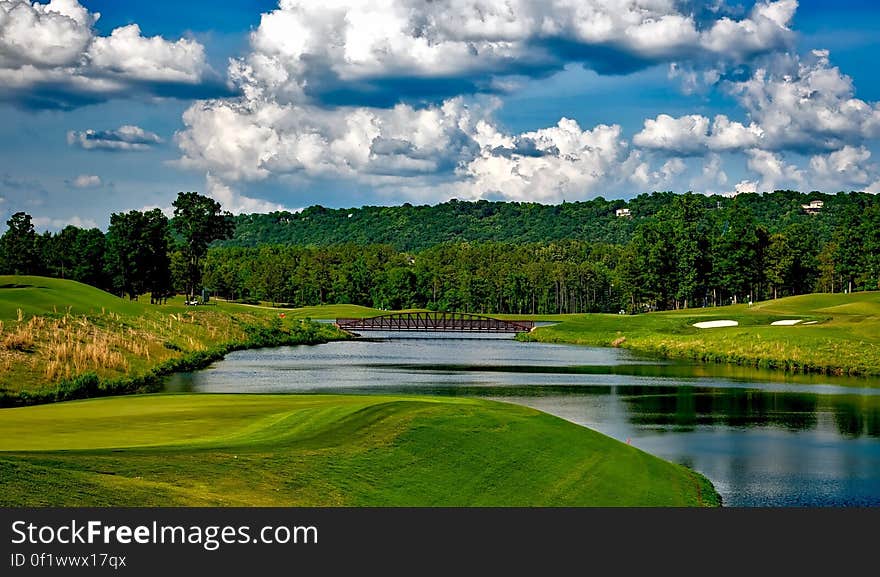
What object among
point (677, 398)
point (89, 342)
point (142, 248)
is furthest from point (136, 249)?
point (677, 398)

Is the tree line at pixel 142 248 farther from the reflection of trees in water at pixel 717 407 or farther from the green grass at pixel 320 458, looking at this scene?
the green grass at pixel 320 458

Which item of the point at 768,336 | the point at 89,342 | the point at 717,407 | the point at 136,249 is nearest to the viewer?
the point at 717,407

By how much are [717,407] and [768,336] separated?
3203 centimetres

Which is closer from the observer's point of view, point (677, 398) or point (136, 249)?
point (677, 398)

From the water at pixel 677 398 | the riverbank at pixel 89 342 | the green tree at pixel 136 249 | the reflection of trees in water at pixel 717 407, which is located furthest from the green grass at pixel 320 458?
the green tree at pixel 136 249

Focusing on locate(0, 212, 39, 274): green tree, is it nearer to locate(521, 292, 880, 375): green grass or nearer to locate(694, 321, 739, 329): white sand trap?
locate(521, 292, 880, 375): green grass

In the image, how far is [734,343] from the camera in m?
73.6

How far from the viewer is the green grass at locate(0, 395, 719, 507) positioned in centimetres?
1595

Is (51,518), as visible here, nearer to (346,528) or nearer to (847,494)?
(346,528)

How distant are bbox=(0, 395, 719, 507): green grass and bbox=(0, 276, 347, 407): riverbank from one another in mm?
11739

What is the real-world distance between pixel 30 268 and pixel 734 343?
369 feet

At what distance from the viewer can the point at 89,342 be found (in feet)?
164

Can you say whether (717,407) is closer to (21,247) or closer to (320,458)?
(320,458)

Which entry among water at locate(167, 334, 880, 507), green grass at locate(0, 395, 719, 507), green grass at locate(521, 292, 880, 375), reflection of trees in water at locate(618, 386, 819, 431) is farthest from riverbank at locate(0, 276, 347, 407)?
green grass at locate(521, 292, 880, 375)
